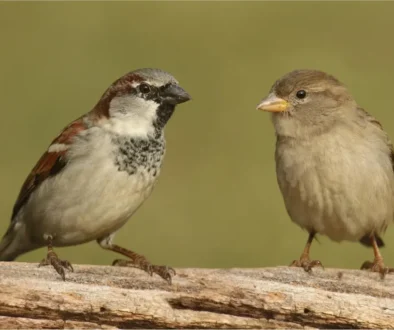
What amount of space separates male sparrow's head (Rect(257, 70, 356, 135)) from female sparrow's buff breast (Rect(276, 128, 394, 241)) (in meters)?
0.12

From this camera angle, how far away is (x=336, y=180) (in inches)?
198

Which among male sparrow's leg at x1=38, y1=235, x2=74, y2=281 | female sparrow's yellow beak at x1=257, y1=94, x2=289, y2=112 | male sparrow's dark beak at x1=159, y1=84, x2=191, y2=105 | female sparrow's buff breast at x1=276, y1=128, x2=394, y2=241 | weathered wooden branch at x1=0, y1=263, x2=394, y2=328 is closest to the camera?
weathered wooden branch at x1=0, y1=263, x2=394, y2=328

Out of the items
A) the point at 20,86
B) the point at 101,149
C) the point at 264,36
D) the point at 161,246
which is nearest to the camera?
the point at 101,149

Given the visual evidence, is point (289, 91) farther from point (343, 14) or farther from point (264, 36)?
point (343, 14)

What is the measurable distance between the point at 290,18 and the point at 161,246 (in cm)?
432

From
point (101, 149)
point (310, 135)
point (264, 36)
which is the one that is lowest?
point (101, 149)

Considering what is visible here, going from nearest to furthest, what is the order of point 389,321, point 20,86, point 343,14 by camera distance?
1. point 389,321
2. point 20,86
3. point 343,14

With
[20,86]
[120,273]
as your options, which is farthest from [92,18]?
[120,273]

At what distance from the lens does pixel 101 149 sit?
488 centimetres

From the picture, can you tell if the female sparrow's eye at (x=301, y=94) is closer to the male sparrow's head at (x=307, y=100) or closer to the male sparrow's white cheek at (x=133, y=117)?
the male sparrow's head at (x=307, y=100)

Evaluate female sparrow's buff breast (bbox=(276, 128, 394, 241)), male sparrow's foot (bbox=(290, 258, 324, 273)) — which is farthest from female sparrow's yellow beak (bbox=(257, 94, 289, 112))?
male sparrow's foot (bbox=(290, 258, 324, 273))

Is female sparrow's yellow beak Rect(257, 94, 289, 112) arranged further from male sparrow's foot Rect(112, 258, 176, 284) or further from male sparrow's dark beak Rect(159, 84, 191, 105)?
male sparrow's foot Rect(112, 258, 176, 284)

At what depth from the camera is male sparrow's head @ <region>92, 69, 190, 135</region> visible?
4.87m

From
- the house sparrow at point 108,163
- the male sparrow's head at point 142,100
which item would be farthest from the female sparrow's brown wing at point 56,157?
the male sparrow's head at point 142,100
